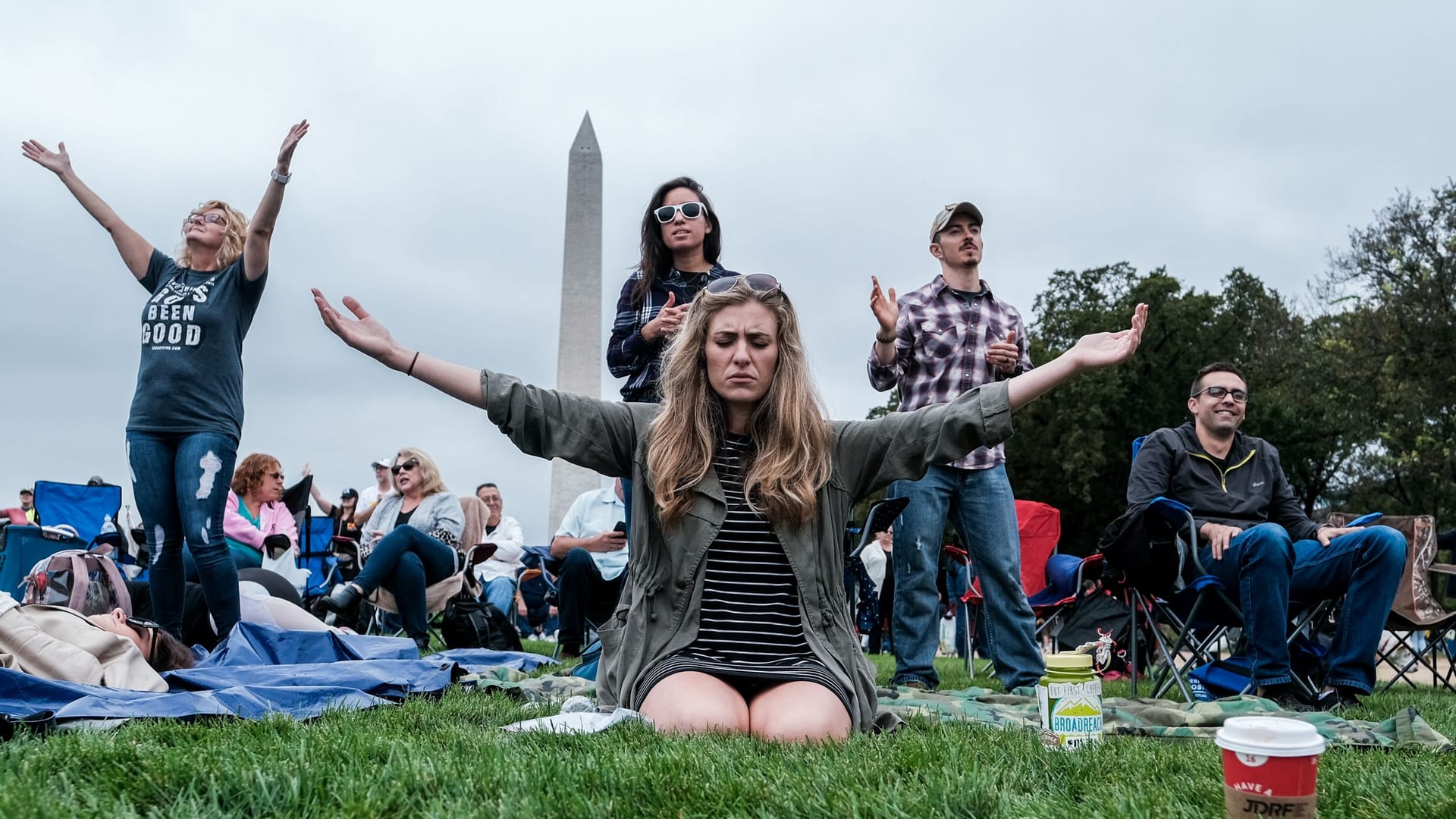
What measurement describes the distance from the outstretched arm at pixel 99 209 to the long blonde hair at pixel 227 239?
157mm

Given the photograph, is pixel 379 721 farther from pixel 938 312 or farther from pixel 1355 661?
pixel 1355 661

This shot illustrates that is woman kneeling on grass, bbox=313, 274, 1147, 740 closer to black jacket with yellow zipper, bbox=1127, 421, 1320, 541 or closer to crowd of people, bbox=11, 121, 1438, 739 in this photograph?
crowd of people, bbox=11, 121, 1438, 739

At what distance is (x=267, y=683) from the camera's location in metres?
4.21

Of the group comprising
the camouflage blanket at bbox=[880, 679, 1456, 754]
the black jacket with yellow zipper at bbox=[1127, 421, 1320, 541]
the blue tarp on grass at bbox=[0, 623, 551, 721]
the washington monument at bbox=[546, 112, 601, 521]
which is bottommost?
the camouflage blanket at bbox=[880, 679, 1456, 754]

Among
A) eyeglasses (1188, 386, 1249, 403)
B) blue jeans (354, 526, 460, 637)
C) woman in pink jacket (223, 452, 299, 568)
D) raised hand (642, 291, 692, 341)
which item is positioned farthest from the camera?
woman in pink jacket (223, 452, 299, 568)

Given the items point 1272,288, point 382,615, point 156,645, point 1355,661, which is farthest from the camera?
point 1272,288

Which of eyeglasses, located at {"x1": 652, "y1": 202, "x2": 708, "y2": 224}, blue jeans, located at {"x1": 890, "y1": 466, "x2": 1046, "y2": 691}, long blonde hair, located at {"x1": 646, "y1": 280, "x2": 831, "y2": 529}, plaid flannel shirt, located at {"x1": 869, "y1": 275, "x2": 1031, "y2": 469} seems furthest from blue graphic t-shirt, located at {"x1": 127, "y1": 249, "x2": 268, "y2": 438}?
blue jeans, located at {"x1": 890, "y1": 466, "x2": 1046, "y2": 691}

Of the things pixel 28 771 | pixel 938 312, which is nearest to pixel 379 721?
pixel 28 771

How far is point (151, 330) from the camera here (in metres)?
5.23

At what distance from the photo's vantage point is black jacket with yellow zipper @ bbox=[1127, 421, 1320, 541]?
5.36 meters

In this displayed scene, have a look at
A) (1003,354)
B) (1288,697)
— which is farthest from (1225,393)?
(1288,697)

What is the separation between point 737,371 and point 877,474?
50 cm

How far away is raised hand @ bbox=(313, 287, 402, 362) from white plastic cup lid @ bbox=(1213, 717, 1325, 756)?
2.23 metres

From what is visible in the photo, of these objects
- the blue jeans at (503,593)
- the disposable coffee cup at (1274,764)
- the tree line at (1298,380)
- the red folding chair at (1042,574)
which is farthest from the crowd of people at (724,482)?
the tree line at (1298,380)
